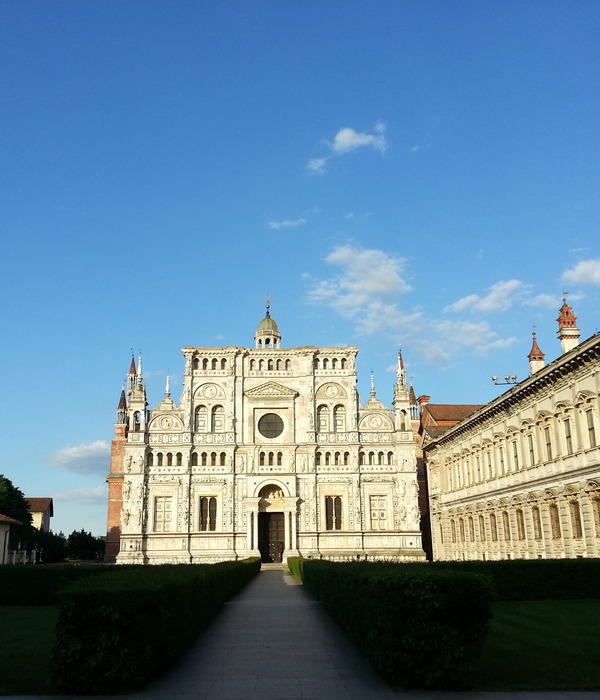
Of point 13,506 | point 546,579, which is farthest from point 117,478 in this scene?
point 546,579

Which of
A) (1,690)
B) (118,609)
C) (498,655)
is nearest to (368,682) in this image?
(498,655)

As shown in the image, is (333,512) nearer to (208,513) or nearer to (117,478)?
(208,513)

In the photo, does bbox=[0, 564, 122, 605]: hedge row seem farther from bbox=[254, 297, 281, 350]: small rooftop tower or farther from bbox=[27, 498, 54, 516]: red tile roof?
bbox=[27, 498, 54, 516]: red tile roof

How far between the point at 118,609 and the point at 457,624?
237 inches

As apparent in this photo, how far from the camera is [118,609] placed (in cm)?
1242

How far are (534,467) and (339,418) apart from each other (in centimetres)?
2652

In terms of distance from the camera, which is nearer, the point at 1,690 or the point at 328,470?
the point at 1,690

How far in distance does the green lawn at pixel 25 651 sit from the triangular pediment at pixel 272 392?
39000mm

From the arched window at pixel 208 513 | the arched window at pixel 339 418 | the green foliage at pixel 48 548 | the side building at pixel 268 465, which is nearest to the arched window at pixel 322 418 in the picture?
the side building at pixel 268 465

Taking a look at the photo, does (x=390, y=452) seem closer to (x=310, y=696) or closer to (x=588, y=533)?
(x=588, y=533)

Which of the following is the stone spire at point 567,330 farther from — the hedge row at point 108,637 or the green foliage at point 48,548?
the green foliage at point 48,548

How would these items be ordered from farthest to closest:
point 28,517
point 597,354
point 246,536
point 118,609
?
point 28,517 → point 246,536 → point 597,354 → point 118,609

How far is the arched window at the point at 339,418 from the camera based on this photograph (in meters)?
64.1

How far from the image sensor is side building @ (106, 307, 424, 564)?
2361 inches
